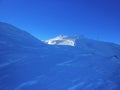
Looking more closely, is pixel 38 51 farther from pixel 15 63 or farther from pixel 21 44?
pixel 15 63

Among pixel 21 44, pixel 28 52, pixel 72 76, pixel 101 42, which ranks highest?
pixel 101 42

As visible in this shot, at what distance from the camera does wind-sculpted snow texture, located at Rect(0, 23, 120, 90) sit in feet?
171

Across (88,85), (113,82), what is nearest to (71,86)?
(88,85)

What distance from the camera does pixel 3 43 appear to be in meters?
69.1

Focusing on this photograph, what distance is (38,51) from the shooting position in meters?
73.9

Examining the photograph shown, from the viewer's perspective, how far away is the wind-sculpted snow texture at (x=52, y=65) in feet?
171

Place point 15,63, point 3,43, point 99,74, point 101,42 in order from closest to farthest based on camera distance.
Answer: point 15,63
point 99,74
point 3,43
point 101,42

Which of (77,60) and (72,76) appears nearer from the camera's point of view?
(72,76)

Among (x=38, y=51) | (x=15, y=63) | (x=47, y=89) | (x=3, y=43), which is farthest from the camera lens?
(x=38, y=51)

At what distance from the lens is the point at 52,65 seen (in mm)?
→ 64188

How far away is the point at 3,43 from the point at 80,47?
37.1m

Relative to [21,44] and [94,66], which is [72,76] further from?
[21,44]

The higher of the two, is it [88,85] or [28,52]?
[28,52]

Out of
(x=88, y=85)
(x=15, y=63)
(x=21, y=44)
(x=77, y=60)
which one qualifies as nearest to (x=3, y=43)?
(x=21, y=44)
